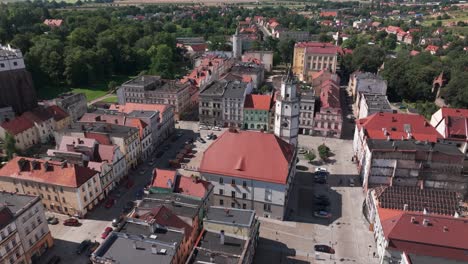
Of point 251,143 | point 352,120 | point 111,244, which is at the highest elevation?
point 251,143

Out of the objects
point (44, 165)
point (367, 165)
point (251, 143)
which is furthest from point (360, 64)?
point (44, 165)

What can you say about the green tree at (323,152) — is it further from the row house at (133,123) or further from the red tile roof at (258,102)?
the row house at (133,123)


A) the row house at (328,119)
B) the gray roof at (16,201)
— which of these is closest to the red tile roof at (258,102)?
the row house at (328,119)

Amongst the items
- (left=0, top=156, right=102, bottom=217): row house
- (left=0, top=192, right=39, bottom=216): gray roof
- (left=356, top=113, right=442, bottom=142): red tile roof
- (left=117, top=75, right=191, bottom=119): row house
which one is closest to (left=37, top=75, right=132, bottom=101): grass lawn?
(left=117, top=75, right=191, bottom=119): row house

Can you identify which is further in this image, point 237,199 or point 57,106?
point 57,106

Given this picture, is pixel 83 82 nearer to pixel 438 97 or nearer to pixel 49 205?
pixel 49 205

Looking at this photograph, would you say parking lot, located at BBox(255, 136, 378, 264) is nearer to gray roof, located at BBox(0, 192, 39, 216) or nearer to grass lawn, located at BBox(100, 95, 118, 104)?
gray roof, located at BBox(0, 192, 39, 216)

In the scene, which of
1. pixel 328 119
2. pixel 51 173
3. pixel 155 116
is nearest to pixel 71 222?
pixel 51 173

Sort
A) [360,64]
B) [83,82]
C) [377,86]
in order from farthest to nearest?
1. [360,64]
2. [83,82]
3. [377,86]

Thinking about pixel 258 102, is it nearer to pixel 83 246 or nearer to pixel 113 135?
pixel 113 135
